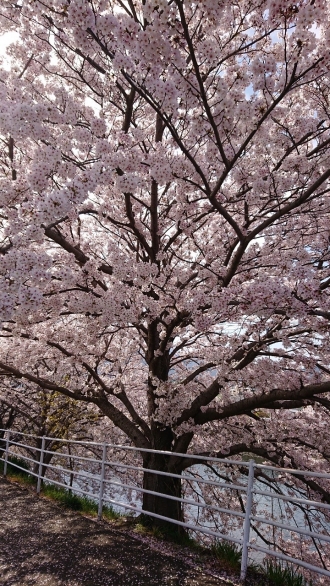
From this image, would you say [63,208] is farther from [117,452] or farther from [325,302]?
[117,452]

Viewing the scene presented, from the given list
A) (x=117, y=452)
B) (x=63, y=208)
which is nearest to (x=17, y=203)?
(x=63, y=208)

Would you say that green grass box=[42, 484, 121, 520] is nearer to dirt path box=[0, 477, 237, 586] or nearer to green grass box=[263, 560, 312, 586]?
dirt path box=[0, 477, 237, 586]

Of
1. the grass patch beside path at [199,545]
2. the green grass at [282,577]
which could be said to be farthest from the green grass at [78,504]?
the green grass at [282,577]

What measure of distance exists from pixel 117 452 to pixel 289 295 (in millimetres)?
10441

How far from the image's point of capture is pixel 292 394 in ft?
18.3

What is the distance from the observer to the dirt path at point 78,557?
11.9 ft

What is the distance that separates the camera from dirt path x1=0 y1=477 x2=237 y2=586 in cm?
362

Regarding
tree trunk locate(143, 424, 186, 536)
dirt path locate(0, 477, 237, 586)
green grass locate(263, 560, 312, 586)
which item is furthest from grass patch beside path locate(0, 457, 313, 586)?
tree trunk locate(143, 424, 186, 536)

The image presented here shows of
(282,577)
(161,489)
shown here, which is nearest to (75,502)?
(161,489)

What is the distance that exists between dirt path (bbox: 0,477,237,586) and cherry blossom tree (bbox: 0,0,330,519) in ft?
6.11

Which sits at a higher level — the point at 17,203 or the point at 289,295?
the point at 17,203

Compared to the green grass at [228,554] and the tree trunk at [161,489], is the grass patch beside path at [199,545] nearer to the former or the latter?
the green grass at [228,554]

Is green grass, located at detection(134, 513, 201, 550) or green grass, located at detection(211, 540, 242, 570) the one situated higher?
green grass, located at detection(211, 540, 242, 570)

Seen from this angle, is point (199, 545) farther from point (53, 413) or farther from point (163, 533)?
point (53, 413)
